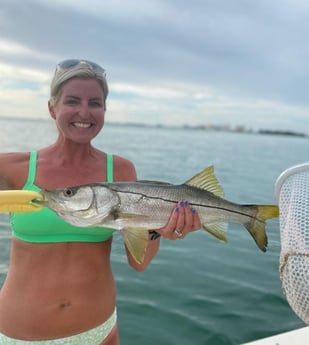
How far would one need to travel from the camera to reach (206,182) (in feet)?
8.64

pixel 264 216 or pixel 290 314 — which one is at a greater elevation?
pixel 264 216

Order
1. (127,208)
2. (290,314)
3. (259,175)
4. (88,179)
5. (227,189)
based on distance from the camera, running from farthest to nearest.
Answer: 1. (259,175)
2. (227,189)
3. (290,314)
4. (88,179)
5. (127,208)

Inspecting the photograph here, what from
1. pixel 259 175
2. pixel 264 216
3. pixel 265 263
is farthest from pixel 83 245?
pixel 259 175

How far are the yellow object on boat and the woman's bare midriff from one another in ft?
1.69

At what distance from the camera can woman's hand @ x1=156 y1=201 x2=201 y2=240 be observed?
2465 mm

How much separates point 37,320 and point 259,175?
→ 70.0 ft

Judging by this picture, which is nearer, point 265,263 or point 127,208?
point 127,208

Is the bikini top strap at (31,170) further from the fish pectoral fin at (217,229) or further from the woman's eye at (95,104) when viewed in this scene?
the fish pectoral fin at (217,229)

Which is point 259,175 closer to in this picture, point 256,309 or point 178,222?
point 256,309

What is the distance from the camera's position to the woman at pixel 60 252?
2.58 meters

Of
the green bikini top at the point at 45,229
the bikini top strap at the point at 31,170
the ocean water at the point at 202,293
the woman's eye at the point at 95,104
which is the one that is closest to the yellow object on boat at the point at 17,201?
the green bikini top at the point at 45,229

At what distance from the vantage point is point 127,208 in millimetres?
2432

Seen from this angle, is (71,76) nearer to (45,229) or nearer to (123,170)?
(123,170)

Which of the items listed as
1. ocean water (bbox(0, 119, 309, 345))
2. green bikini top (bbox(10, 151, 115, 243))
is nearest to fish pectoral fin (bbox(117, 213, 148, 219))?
green bikini top (bbox(10, 151, 115, 243))
